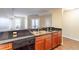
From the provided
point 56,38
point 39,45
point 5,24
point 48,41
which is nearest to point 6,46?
point 5,24

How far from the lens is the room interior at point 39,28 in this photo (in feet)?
3.80

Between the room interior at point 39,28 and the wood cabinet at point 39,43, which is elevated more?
the room interior at point 39,28

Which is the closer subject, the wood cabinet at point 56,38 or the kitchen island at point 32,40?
the kitchen island at point 32,40

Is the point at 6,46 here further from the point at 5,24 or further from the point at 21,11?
the point at 21,11

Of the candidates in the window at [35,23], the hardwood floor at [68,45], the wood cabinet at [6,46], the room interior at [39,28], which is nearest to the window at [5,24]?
the room interior at [39,28]

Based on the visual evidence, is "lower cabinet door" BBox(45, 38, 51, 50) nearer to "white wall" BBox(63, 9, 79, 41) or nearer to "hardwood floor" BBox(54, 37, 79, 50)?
"hardwood floor" BBox(54, 37, 79, 50)

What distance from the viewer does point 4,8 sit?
3.75 feet

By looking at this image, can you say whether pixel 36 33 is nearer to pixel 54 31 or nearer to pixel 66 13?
pixel 54 31

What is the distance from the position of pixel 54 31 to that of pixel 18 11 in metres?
0.56

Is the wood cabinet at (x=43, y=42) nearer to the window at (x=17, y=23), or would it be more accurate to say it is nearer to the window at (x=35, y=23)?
the window at (x=35, y=23)

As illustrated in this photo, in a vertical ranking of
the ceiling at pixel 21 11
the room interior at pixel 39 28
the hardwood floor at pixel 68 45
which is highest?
the ceiling at pixel 21 11

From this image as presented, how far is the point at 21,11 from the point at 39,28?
317 millimetres
